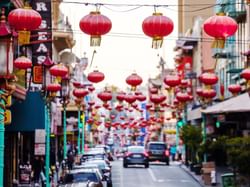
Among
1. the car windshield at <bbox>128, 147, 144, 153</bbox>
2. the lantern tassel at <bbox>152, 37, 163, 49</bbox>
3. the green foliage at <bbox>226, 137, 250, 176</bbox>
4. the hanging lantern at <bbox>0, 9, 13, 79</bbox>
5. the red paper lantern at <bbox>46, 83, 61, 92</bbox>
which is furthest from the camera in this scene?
the car windshield at <bbox>128, 147, 144, 153</bbox>

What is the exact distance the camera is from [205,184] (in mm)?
40906

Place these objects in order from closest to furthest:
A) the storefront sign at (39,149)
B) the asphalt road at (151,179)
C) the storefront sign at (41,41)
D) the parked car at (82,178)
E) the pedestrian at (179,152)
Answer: the parked car at (82,178) → the storefront sign at (39,149) → the storefront sign at (41,41) → the asphalt road at (151,179) → the pedestrian at (179,152)

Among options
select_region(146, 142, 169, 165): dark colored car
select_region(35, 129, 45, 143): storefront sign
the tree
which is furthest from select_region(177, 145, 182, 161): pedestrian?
the tree

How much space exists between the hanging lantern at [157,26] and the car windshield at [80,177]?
23.5 feet

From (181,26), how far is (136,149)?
4066cm

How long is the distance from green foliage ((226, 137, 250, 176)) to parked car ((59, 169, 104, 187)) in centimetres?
474

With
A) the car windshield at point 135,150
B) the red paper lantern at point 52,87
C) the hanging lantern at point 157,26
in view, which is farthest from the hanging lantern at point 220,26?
the car windshield at point 135,150

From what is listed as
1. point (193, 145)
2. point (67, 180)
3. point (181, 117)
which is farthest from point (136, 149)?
point (67, 180)

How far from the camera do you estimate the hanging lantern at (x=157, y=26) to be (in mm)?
19047

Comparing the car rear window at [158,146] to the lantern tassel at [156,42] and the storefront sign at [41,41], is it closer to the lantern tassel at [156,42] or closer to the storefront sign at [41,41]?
the storefront sign at [41,41]

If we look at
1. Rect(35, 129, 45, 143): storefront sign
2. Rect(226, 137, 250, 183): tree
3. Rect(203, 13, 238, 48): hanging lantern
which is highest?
Rect(203, 13, 238, 48): hanging lantern

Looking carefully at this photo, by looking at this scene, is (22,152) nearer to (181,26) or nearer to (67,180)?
(67,180)

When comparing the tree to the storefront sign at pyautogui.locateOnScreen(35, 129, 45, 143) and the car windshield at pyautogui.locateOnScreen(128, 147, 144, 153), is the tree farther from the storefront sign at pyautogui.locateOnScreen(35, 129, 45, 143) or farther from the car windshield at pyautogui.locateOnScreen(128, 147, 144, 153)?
the car windshield at pyautogui.locateOnScreen(128, 147, 144, 153)

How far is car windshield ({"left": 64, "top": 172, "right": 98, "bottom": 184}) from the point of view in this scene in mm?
24891
